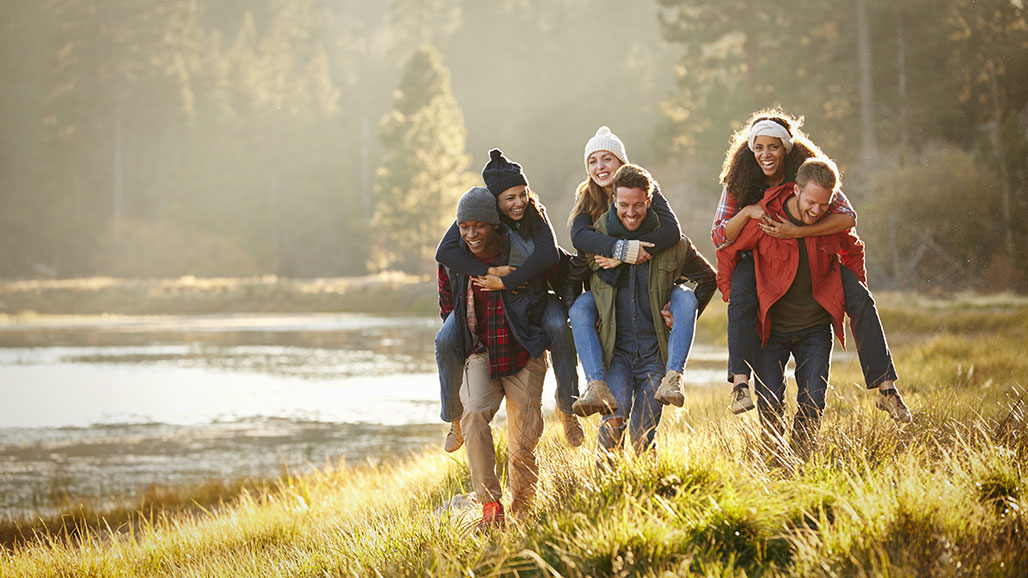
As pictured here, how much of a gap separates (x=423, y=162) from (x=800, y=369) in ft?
132

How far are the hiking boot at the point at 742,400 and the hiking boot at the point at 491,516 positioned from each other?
128cm

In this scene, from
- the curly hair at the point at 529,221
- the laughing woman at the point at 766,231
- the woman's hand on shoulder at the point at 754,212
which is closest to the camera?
the laughing woman at the point at 766,231

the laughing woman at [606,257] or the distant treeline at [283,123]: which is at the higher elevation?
the distant treeline at [283,123]

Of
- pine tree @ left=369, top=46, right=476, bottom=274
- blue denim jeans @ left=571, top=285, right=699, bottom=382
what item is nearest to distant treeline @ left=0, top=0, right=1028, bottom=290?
pine tree @ left=369, top=46, right=476, bottom=274

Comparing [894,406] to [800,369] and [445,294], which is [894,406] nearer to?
[800,369]

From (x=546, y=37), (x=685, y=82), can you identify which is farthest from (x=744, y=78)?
(x=546, y=37)

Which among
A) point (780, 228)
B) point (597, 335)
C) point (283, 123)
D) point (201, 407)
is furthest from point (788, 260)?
point (283, 123)

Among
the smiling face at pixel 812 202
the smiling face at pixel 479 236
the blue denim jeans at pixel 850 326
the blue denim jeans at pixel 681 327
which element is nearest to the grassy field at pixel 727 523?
the blue denim jeans at pixel 850 326

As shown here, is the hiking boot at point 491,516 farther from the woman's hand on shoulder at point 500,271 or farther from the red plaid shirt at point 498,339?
the woman's hand on shoulder at point 500,271

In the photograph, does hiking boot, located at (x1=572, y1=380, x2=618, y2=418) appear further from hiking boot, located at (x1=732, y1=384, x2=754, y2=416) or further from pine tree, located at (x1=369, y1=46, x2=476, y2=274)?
pine tree, located at (x1=369, y1=46, x2=476, y2=274)

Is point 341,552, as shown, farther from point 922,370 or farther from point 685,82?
point 685,82

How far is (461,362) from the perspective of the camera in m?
5.09

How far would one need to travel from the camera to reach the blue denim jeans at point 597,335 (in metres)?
4.80

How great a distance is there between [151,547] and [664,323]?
368cm
